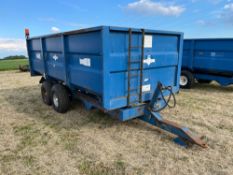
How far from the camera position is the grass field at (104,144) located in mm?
2592

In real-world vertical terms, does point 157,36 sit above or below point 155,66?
above

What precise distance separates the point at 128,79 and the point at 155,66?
69 centimetres

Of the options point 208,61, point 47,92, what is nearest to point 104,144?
point 47,92

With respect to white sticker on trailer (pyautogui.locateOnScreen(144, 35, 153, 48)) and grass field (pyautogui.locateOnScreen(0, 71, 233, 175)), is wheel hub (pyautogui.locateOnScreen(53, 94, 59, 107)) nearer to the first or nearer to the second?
grass field (pyautogui.locateOnScreen(0, 71, 233, 175))

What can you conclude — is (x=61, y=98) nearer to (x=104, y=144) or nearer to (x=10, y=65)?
(x=104, y=144)

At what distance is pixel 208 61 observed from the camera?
22.0 feet

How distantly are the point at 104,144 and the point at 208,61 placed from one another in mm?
5311

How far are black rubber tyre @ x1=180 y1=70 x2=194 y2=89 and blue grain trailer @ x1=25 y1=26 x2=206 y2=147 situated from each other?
3359mm

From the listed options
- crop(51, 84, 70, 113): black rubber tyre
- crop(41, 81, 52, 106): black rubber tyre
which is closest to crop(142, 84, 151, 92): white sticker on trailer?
crop(51, 84, 70, 113): black rubber tyre

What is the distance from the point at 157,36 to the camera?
133 inches

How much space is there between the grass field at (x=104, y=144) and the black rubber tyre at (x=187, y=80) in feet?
7.38

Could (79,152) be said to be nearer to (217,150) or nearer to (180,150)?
(180,150)

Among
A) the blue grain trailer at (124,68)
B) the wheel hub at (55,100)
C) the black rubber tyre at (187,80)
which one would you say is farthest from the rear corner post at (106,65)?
the black rubber tyre at (187,80)

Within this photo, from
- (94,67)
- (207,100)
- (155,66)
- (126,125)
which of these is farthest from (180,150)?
(207,100)
